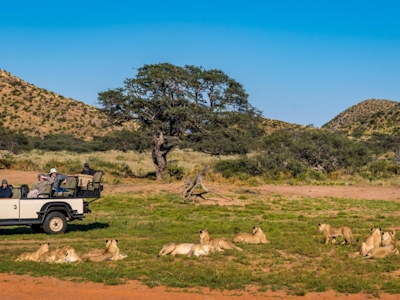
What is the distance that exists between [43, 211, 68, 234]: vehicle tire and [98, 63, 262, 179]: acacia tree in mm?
20170

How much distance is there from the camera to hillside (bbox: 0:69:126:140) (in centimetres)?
8181

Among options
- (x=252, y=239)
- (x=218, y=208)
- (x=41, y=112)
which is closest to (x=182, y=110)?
(x=218, y=208)

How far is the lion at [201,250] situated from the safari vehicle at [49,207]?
5387mm

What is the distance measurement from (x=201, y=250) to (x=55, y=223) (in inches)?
234

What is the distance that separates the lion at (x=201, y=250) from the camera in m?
13.0

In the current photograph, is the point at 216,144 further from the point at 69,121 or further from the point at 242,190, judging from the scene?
the point at 69,121

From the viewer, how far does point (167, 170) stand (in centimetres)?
3981

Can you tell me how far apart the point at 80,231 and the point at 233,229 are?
181 inches

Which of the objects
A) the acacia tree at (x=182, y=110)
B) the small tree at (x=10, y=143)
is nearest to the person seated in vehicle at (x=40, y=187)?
the acacia tree at (x=182, y=110)

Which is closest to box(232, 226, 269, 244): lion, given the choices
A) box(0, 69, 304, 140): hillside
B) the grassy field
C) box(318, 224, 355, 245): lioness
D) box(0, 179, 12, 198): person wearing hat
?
the grassy field

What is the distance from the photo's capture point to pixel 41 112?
282 ft

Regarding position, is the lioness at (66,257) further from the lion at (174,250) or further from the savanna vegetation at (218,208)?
the lion at (174,250)

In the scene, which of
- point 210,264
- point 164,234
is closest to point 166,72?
point 164,234

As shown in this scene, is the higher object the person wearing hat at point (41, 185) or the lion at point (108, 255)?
the person wearing hat at point (41, 185)
